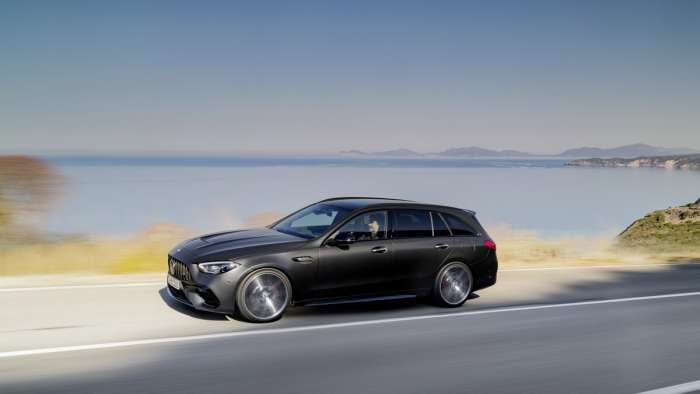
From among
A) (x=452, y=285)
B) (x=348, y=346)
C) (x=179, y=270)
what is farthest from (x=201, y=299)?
(x=452, y=285)

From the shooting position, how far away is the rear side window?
9711 mm

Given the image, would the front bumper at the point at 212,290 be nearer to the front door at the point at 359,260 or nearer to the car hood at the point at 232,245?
the car hood at the point at 232,245

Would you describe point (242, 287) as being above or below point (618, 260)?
above

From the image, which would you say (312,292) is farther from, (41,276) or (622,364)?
(41,276)

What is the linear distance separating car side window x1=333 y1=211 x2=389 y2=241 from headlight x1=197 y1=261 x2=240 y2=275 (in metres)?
1.51

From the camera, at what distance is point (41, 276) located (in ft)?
37.0

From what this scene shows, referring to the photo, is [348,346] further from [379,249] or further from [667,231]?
[667,231]

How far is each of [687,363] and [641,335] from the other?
124 cm

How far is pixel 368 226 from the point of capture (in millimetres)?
8984

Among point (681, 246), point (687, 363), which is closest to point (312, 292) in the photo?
point (687, 363)

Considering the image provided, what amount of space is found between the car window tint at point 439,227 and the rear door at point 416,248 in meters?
0.02

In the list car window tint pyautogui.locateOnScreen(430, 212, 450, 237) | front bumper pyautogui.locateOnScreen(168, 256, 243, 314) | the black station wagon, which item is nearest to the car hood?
the black station wagon

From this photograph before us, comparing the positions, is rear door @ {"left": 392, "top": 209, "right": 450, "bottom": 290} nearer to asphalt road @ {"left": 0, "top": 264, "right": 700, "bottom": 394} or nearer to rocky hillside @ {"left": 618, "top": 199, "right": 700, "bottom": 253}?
asphalt road @ {"left": 0, "top": 264, "right": 700, "bottom": 394}

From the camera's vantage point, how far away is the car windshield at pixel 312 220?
348 inches
